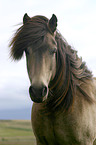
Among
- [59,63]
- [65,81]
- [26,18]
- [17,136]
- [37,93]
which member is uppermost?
[26,18]

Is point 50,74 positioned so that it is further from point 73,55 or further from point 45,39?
point 73,55

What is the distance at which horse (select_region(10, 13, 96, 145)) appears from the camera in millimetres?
3266

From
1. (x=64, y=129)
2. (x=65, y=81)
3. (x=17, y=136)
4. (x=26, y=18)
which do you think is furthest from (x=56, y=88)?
(x=17, y=136)

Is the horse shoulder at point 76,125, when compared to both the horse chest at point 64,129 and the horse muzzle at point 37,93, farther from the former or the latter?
the horse muzzle at point 37,93

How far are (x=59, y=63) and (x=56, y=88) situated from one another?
1.44 feet

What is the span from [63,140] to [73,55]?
1.54m

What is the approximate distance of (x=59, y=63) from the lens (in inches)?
144

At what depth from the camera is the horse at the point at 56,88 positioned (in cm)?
327

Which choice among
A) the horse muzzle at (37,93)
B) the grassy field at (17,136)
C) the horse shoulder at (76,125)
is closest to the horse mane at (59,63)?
the horse shoulder at (76,125)

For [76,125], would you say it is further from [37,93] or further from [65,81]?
[37,93]

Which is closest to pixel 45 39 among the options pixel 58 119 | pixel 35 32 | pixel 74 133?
pixel 35 32

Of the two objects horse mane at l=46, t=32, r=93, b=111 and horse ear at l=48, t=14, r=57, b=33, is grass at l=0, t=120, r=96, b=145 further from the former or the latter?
horse ear at l=48, t=14, r=57, b=33

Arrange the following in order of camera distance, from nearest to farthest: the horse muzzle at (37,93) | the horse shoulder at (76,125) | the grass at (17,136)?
the horse muzzle at (37,93)
the horse shoulder at (76,125)
the grass at (17,136)

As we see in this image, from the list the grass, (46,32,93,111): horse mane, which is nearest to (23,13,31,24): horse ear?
(46,32,93,111): horse mane
